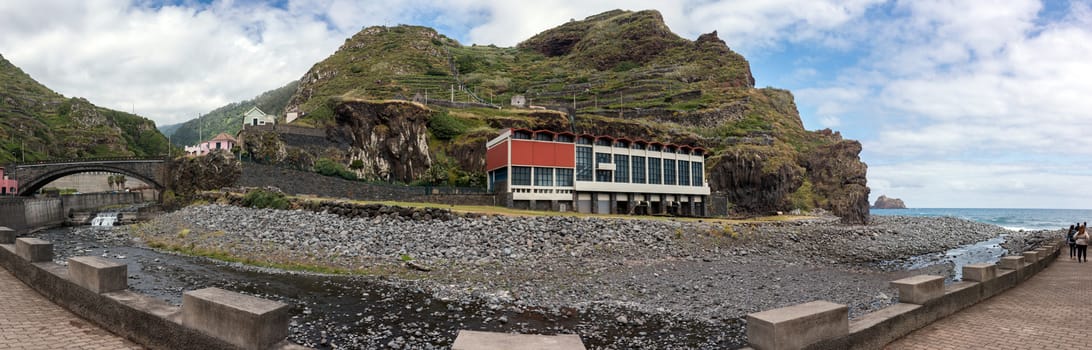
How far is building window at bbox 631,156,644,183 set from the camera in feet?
171

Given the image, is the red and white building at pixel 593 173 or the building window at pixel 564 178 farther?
the building window at pixel 564 178

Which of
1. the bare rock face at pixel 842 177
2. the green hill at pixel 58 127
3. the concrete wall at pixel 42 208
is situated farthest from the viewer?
the green hill at pixel 58 127

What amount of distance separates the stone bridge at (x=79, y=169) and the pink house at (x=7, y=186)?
0.41 meters

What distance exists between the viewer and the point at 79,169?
59.7m

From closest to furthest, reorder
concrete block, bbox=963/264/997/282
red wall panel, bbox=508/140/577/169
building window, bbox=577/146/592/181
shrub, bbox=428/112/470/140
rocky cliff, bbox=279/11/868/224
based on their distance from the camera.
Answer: concrete block, bbox=963/264/997/282 → red wall panel, bbox=508/140/577/169 → building window, bbox=577/146/592/181 → rocky cliff, bbox=279/11/868/224 → shrub, bbox=428/112/470/140

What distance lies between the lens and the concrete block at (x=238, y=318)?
464cm

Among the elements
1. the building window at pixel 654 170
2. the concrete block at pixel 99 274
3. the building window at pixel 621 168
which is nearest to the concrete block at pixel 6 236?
the concrete block at pixel 99 274

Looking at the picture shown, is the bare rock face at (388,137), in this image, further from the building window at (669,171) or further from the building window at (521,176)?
the building window at (669,171)

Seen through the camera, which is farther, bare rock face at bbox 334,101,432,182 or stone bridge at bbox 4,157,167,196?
bare rock face at bbox 334,101,432,182

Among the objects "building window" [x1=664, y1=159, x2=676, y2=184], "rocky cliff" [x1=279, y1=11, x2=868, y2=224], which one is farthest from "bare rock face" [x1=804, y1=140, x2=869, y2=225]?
"building window" [x1=664, y1=159, x2=676, y2=184]

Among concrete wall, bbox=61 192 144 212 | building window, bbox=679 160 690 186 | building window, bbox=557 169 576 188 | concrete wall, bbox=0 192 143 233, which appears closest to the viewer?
concrete wall, bbox=0 192 143 233

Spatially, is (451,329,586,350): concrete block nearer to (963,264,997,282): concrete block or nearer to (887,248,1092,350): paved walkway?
(887,248,1092,350): paved walkway

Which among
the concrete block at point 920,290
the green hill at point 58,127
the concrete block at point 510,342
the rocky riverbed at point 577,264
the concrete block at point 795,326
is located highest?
the green hill at point 58,127

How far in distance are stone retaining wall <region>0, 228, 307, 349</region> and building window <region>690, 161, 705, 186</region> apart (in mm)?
55269
